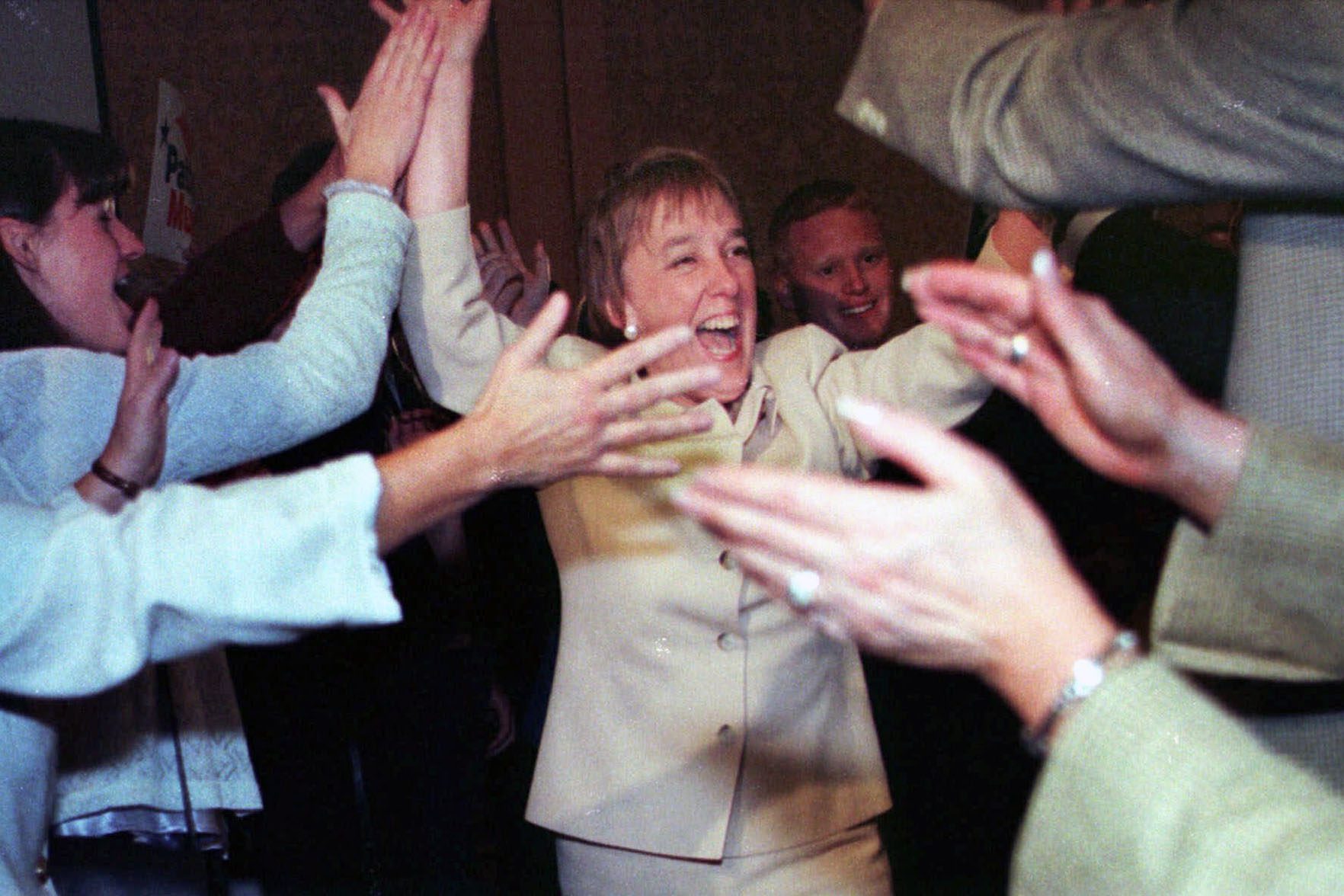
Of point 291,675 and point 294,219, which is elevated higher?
point 294,219

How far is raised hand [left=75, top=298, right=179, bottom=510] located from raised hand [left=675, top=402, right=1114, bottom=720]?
79 cm

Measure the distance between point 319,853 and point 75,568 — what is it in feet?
4.88

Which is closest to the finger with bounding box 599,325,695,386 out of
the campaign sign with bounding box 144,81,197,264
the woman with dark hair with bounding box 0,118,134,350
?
the woman with dark hair with bounding box 0,118,134,350

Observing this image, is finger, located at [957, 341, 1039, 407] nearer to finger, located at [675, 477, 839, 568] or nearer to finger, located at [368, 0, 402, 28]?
finger, located at [675, 477, 839, 568]

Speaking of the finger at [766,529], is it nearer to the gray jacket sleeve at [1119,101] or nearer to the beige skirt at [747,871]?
the gray jacket sleeve at [1119,101]

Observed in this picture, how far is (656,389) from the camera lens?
3.48 feet

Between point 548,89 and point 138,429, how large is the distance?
2.82 meters

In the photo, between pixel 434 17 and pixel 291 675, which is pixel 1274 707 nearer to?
pixel 434 17

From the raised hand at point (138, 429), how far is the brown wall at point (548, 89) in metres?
2.59

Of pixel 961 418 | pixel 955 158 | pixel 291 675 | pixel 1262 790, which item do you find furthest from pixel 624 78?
pixel 1262 790

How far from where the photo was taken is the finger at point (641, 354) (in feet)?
3.49

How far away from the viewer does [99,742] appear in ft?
4.66

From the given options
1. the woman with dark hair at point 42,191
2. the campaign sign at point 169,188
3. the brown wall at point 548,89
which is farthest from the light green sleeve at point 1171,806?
the brown wall at point 548,89

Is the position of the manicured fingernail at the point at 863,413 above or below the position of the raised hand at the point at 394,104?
below
